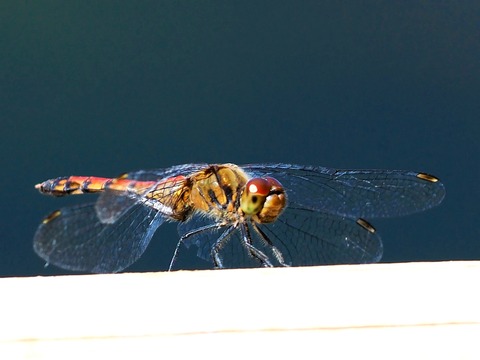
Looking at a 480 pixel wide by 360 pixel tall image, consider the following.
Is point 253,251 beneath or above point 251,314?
beneath

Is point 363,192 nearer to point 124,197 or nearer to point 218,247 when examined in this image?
point 218,247

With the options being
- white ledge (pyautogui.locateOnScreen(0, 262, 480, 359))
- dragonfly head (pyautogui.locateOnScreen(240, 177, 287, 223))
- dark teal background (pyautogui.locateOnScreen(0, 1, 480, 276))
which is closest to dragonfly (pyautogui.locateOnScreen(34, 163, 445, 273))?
dragonfly head (pyautogui.locateOnScreen(240, 177, 287, 223))

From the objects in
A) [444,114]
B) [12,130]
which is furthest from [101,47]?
[444,114]

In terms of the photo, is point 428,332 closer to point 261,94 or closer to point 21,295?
point 21,295

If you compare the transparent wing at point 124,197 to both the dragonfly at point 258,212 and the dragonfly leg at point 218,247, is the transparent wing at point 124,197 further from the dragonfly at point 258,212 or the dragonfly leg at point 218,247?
the dragonfly leg at point 218,247

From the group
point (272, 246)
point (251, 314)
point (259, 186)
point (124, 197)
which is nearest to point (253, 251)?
point (272, 246)

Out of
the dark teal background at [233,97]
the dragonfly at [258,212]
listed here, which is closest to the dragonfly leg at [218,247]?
the dragonfly at [258,212]
